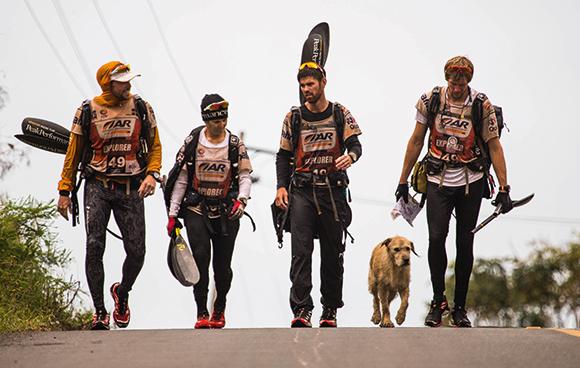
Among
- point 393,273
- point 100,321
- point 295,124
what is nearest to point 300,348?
point 100,321

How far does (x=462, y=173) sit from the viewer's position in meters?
13.7

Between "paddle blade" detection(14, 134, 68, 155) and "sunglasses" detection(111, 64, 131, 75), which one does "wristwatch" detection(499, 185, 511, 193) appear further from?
"paddle blade" detection(14, 134, 68, 155)

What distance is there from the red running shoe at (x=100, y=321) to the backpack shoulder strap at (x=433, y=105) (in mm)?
3690

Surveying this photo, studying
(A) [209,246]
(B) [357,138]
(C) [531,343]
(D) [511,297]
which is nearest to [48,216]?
(A) [209,246]

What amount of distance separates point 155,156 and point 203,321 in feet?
5.79

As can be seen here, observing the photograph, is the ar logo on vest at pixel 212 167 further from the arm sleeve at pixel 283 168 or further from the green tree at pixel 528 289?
the green tree at pixel 528 289

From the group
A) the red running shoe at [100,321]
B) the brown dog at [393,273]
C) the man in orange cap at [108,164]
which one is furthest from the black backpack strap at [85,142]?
the brown dog at [393,273]

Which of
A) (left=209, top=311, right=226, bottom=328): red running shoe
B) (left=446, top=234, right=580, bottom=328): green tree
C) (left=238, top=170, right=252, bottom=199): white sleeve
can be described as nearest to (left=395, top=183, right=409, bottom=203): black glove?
(left=238, top=170, right=252, bottom=199): white sleeve

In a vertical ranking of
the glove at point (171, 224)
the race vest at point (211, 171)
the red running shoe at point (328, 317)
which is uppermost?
the race vest at point (211, 171)

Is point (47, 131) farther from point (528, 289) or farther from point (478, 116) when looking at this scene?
point (528, 289)

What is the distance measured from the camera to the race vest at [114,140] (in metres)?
13.5

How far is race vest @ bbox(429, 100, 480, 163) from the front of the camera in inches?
535

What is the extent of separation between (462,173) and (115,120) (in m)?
3.42

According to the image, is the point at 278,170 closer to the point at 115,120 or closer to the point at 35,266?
the point at 115,120
